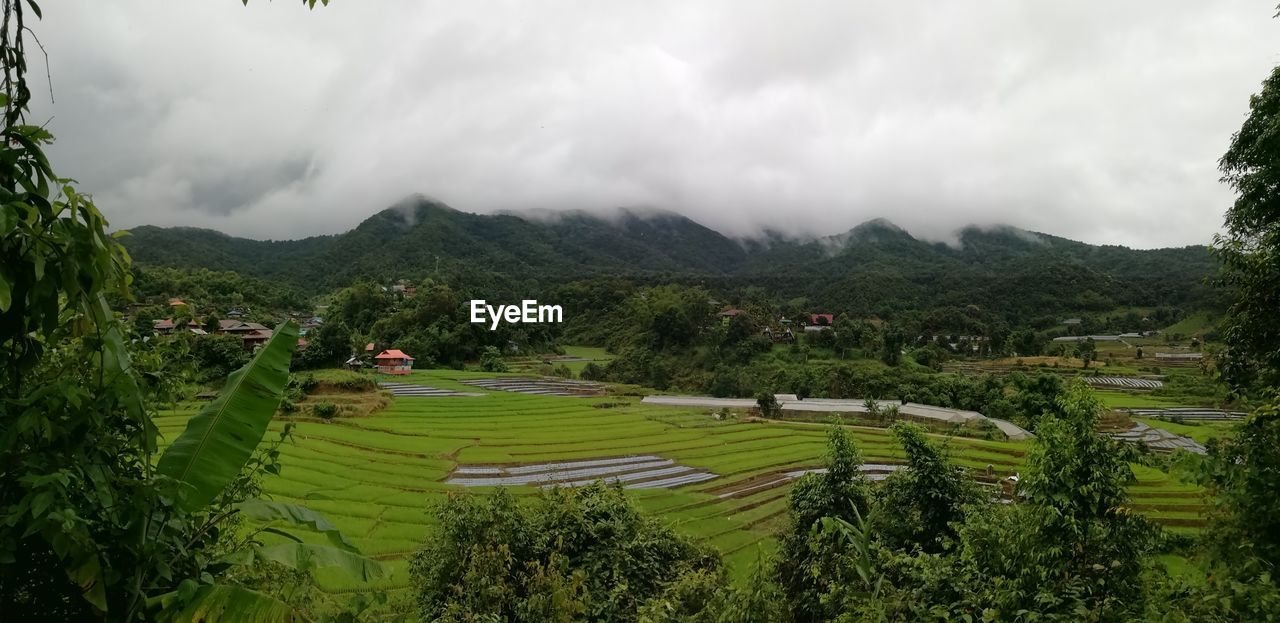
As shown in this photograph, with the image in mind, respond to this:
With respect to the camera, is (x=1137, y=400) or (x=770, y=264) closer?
(x=1137, y=400)

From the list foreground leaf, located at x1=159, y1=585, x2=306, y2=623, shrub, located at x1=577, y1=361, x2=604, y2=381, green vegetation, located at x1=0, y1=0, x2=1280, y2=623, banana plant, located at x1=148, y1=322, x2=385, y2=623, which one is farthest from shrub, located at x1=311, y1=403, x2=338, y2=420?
foreground leaf, located at x1=159, y1=585, x2=306, y2=623

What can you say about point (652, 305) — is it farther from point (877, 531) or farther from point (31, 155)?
point (31, 155)

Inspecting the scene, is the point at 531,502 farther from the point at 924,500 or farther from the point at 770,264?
the point at 770,264

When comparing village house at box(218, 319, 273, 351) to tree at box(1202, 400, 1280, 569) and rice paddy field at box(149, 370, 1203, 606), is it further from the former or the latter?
tree at box(1202, 400, 1280, 569)

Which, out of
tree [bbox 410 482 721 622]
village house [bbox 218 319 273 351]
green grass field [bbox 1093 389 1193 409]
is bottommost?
green grass field [bbox 1093 389 1193 409]

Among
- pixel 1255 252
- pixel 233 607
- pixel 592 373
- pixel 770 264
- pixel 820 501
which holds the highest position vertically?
pixel 770 264

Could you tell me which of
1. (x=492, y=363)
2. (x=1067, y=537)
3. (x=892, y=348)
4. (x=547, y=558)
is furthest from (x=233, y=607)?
(x=892, y=348)
